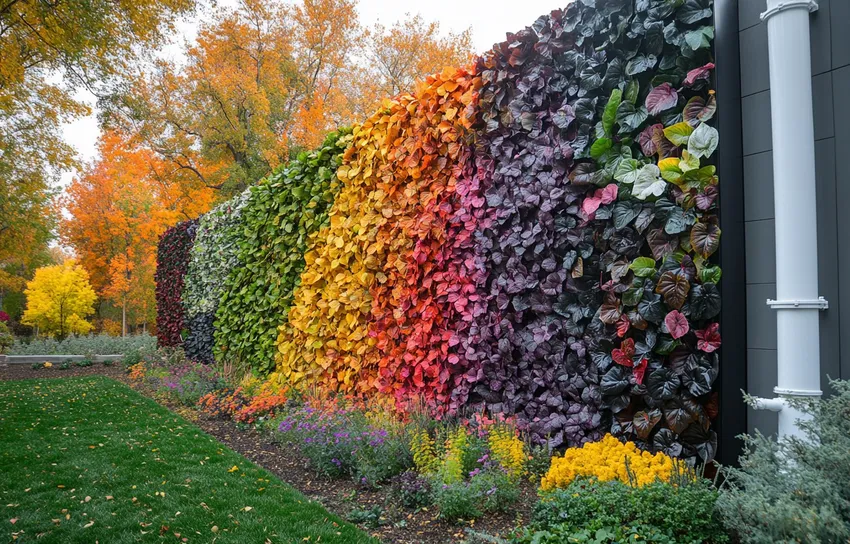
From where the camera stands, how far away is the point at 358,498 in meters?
3.50

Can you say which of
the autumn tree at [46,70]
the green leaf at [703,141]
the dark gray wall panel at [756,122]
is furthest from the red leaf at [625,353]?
the autumn tree at [46,70]

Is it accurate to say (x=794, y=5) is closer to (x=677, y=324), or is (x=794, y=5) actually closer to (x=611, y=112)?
(x=611, y=112)

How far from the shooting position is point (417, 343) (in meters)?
4.57

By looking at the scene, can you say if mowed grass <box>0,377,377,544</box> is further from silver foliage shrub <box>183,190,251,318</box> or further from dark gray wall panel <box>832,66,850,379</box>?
silver foliage shrub <box>183,190,251,318</box>

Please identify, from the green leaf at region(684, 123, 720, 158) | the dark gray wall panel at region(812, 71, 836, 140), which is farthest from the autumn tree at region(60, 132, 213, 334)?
the dark gray wall panel at region(812, 71, 836, 140)

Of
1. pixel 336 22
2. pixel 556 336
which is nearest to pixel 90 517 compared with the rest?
pixel 556 336

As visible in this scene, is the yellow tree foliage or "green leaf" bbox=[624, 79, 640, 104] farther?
the yellow tree foliage

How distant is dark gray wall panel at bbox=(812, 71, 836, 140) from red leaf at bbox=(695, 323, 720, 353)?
0.99 meters

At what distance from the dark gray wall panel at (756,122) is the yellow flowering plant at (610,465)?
1647 millimetres

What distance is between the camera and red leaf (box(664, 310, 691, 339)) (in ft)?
8.95

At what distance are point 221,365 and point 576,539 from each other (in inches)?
288

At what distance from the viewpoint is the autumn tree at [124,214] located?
17.5 meters

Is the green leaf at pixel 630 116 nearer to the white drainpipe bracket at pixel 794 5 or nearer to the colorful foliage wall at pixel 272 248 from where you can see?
the white drainpipe bracket at pixel 794 5

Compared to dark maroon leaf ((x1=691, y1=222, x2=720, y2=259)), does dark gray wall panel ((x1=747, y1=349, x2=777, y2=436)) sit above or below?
below
